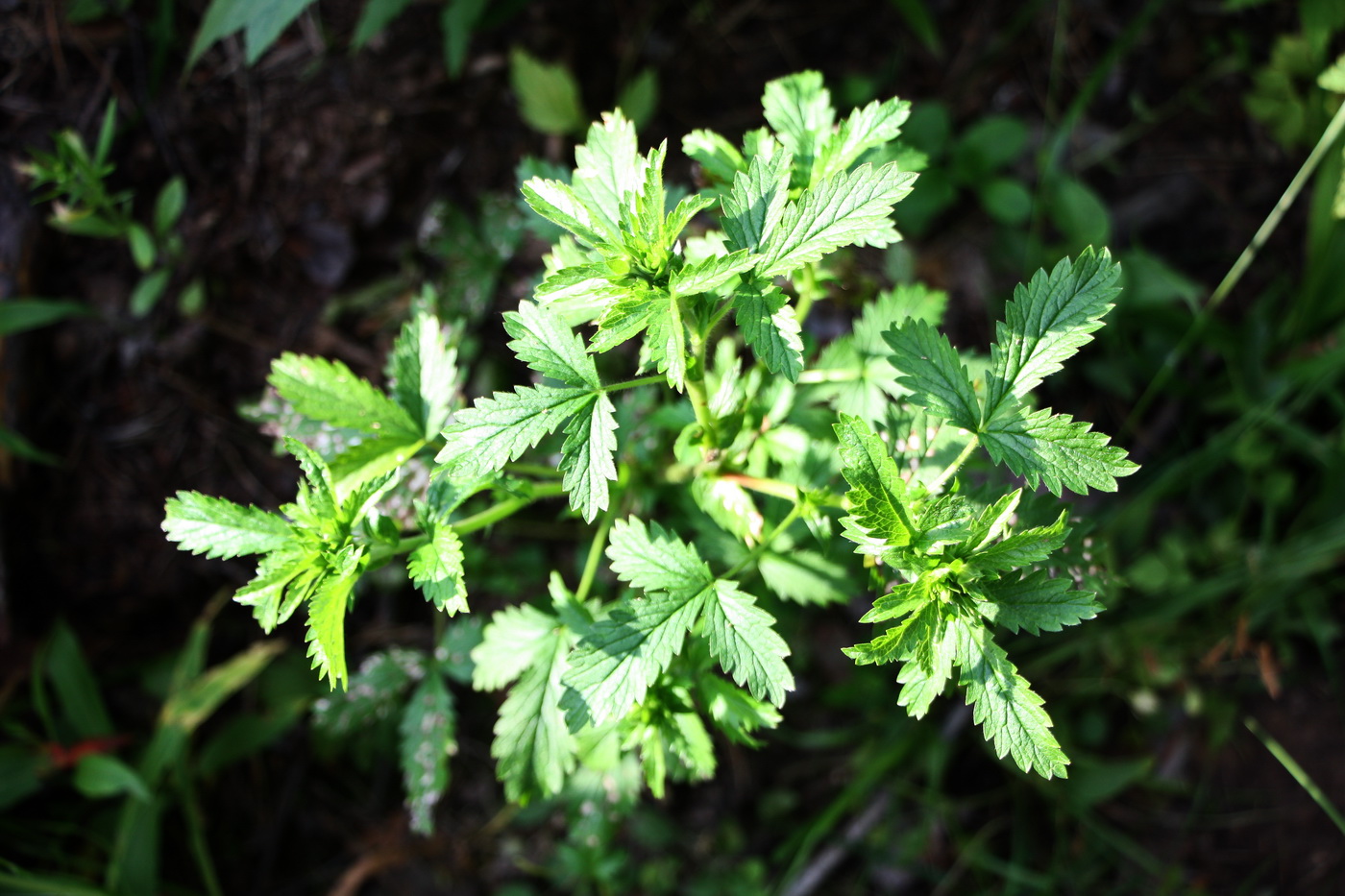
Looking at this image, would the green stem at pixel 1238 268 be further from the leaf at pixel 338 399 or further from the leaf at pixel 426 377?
the leaf at pixel 338 399

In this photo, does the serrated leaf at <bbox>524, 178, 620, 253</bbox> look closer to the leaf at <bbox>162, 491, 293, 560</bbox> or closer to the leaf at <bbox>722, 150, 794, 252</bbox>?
the leaf at <bbox>722, 150, 794, 252</bbox>

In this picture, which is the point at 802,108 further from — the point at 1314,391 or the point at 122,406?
the point at 122,406

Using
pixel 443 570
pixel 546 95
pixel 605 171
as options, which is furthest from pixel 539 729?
pixel 546 95

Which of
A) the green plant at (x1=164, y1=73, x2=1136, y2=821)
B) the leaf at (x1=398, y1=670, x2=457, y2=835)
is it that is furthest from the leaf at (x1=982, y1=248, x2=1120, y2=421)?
the leaf at (x1=398, y1=670, x2=457, y2=835)

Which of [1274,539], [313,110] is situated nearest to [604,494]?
[313,110]

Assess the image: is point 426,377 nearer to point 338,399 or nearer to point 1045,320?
point 338,399

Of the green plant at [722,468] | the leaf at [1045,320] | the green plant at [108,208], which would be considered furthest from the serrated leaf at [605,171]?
the green plant at [108,208]
